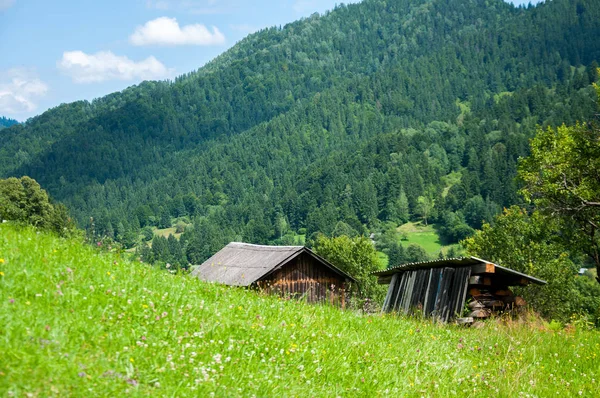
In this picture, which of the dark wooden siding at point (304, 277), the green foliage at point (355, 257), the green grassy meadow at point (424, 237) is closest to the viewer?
the dark wooden siding at point (304, 277)

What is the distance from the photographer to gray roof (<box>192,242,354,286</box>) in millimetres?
27547

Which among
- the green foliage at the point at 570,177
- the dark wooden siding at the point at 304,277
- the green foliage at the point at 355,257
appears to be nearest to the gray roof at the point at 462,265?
the green foliage at the point at 570,177

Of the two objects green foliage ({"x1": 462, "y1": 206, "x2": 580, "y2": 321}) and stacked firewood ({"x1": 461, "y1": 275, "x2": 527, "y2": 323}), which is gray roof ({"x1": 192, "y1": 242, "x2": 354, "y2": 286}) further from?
green foliage ({"x1": 462, "y1": 206, "x2": 580, "y2": 321})

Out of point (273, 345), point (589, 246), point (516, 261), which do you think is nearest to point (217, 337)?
point (273, 345)

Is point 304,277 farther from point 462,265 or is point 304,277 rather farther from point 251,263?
point 462,265

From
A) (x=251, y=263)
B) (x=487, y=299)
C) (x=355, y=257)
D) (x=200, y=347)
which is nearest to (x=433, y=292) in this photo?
(x=487, y=299)

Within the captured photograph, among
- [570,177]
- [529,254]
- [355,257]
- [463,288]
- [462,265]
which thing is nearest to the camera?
[463,288]

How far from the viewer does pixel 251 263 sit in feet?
95.4

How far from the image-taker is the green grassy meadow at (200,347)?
611 cm

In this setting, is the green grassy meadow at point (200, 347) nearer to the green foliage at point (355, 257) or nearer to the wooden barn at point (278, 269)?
the wooden barn at point (278, 269)

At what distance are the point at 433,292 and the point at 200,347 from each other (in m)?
12.8

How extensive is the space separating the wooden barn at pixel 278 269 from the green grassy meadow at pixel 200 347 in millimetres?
16575

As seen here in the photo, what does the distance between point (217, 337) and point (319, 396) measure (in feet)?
4.71

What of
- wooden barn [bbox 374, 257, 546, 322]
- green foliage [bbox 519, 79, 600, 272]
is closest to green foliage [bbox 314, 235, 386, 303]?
green foliage [bbox 519, 79, 600, 272]
